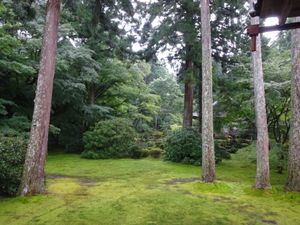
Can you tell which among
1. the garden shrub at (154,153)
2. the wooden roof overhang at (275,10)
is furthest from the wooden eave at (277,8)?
the garden shrub at (154,153)

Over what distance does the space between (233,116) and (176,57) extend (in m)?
A: 3.75

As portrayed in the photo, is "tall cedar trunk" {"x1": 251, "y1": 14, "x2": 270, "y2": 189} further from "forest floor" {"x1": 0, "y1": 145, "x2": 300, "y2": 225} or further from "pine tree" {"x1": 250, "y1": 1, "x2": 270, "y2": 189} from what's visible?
"forest floor" {"x1": 0, "y1": 145, "x2": 300, "y2": 225}

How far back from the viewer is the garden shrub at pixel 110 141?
592 inches

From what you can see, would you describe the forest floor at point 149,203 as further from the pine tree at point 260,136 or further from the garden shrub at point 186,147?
the garden shrub at point 186,147

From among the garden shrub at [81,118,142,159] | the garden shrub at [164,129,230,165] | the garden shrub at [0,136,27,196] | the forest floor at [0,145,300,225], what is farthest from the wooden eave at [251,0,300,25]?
the garden shrub at [81,118,142,159]

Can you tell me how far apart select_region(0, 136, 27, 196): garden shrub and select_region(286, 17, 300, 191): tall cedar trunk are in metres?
6.24

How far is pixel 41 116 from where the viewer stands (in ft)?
23.2

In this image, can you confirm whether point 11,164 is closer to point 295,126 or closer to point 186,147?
point 295,126

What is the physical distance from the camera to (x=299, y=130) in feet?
24.3

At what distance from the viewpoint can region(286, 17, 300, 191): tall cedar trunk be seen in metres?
7.42

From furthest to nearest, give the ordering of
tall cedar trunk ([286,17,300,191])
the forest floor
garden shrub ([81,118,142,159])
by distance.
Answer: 1. garden shrub ([81,118,142,159])
2. tall cedar trunk ([286,17,300,191])
3. the forest floor

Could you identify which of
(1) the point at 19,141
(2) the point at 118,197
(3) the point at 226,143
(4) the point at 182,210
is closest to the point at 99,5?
(1) the point at 19,141

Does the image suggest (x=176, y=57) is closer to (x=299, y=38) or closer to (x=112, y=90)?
(x=112, y=90)

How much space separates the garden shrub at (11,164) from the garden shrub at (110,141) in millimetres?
7488
